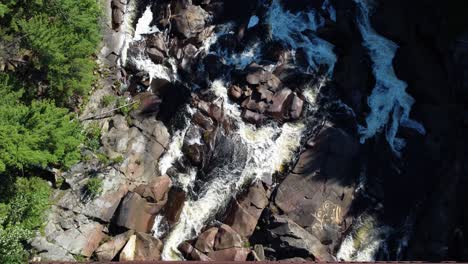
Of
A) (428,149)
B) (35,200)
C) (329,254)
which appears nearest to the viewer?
(35,200)

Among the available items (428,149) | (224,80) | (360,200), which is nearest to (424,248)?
(360,200)

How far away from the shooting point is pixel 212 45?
2303 centimetres

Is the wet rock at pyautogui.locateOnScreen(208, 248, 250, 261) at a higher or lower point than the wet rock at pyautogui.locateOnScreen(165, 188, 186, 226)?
lower

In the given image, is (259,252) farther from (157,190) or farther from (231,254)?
(157,190)

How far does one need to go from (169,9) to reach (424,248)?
17188 millimetres

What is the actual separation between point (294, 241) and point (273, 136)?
520cm

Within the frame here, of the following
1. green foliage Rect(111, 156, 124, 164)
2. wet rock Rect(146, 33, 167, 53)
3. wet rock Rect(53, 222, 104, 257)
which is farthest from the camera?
wet rock Rect(146, 33, 167, 53)

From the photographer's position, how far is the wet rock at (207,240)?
18.9 m

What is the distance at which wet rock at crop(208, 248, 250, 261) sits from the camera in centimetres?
1852

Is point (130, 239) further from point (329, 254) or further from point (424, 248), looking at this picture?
point (424, 248)

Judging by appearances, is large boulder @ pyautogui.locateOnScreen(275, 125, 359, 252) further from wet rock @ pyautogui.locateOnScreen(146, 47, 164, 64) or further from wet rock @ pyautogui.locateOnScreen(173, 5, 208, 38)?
wet rock @ pyautogui.locateOnScreen(146, 47, 164, 64)

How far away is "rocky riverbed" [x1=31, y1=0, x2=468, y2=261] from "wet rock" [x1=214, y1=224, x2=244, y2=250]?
0.06m

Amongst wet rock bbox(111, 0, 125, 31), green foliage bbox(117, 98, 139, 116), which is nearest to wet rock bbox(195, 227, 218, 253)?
green foliage bbox(117, 98, 139, 116)

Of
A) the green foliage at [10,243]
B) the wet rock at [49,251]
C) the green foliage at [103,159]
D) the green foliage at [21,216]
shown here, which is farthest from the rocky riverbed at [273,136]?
the green foliage at [10,243]
